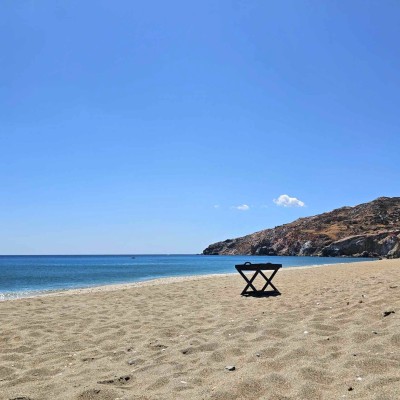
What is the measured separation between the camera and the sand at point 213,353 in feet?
15.8

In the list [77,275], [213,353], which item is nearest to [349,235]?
[77,275]

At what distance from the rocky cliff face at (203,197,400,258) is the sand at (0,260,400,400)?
10929 cm

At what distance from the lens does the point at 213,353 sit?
6.29m

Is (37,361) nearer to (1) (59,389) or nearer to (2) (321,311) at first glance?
(1) (59,389)

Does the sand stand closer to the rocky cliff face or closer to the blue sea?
the blue sea

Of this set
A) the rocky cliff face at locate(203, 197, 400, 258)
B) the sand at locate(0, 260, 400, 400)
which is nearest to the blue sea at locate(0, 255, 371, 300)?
the sand at locate(0, 260, 400, 400)

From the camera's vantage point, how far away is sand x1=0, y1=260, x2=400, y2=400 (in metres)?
4.83

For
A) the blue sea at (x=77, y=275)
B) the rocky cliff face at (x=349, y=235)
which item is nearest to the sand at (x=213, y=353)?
the blue sea at (x=77, y=275)

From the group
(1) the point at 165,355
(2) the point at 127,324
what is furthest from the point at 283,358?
(2) the point at 127,324

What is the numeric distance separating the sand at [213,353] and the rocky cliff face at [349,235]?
4303 inches

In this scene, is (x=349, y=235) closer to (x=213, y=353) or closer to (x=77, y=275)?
(x=77, y=275)

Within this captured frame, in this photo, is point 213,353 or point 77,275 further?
point 77,275

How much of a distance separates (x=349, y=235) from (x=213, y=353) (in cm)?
15314

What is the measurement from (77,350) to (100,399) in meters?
2.59
